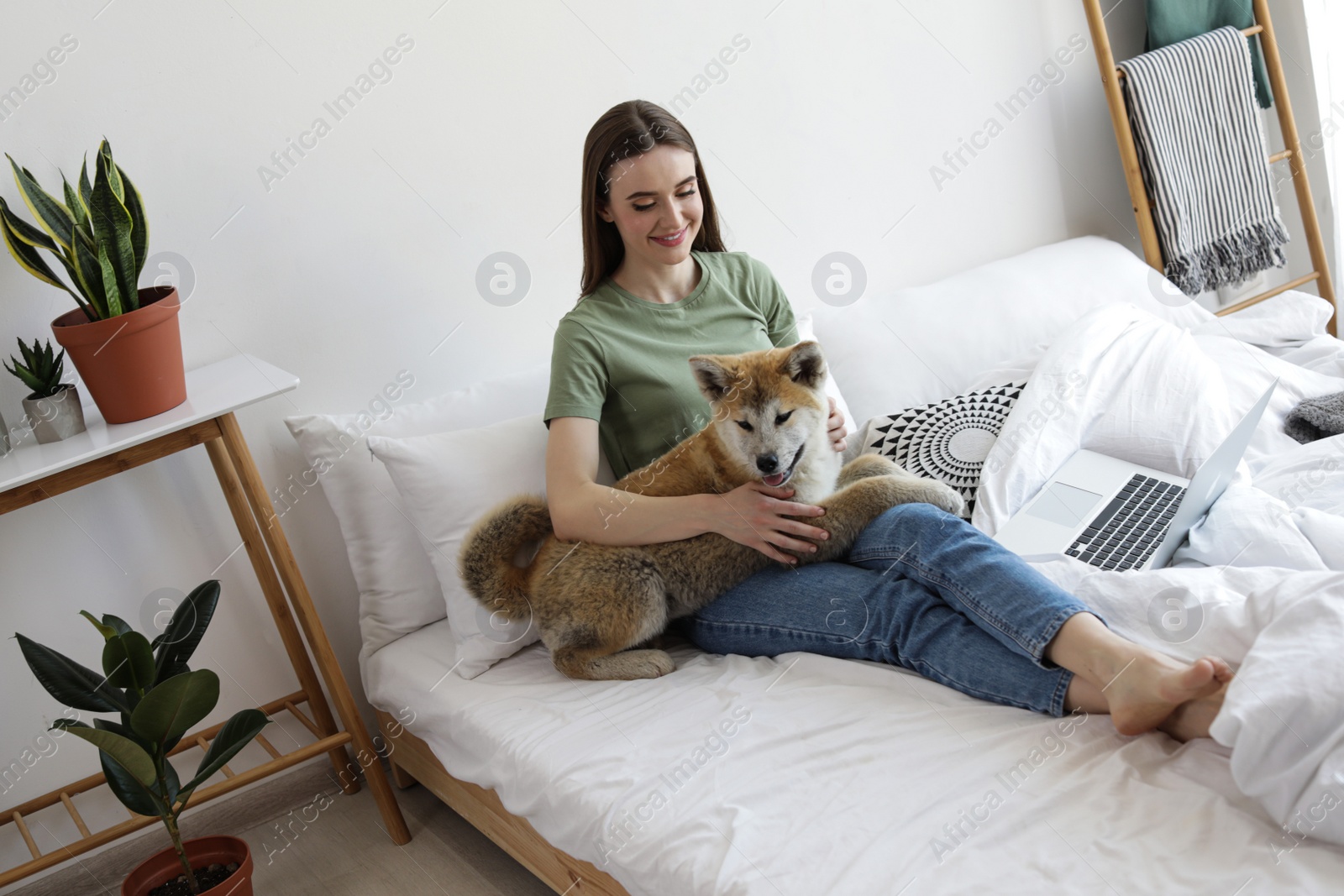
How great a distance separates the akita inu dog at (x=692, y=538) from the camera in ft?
5.15

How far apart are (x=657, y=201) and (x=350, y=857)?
1454mm

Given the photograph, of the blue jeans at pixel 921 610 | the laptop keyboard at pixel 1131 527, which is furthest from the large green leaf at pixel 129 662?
the laptop keyboard at pixel 1131 527

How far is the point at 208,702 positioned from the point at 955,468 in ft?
4.57

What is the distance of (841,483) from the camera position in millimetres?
1780

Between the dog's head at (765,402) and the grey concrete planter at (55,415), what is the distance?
109cm

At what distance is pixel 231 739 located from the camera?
1.69 meters

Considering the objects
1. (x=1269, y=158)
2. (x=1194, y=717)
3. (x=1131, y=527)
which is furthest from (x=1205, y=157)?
(x=1194, y=717)

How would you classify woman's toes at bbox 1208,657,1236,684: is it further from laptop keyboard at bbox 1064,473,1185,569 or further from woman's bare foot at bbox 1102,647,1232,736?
laptop keyboard at bbox 1064,473,1185,569

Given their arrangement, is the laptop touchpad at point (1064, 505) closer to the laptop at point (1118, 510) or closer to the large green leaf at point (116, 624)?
the laptop at point (1118, 510)

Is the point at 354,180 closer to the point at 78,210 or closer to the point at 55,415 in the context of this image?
the point at 78,210

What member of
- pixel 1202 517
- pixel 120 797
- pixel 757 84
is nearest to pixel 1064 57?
pixel 757 84

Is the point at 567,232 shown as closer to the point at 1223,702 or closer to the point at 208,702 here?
the point at 208,702

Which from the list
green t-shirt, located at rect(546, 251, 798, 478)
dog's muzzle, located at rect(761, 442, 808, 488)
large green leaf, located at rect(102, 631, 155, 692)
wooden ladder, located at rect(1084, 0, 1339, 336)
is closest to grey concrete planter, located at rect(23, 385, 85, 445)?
large green leaf, located at rect(102, 631, 155, 692)

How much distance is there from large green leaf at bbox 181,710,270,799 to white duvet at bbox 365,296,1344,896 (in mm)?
277
